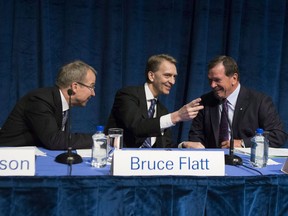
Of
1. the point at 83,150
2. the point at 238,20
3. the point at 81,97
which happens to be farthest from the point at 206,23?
the point at 83,150

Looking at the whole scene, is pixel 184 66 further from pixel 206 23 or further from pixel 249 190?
pixel 249 190

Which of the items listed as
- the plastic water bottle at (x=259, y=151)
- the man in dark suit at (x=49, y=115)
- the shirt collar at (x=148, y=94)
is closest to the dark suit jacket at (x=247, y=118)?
the shirt collar at (x=148, y=94)

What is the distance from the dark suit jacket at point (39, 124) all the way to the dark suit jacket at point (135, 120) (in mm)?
388

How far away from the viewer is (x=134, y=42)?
13.3 feet

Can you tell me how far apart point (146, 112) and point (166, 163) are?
117cm

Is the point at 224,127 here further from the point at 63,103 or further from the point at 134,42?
the point at 134,42

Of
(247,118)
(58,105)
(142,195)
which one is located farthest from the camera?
(247,118)

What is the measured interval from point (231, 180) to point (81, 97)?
127 centimetres

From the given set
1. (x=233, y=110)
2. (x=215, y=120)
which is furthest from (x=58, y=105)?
(x=233, y=110)

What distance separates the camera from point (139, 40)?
406 centimetres

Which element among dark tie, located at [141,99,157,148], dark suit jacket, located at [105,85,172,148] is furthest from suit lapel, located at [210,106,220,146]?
dark tie, located at [141,99,157,148]

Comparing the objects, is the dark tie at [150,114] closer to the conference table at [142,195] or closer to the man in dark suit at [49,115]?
the man in dark suit at [49,115]

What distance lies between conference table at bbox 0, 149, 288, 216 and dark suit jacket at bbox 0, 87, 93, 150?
1.91 feet

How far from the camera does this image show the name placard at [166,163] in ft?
5.59
